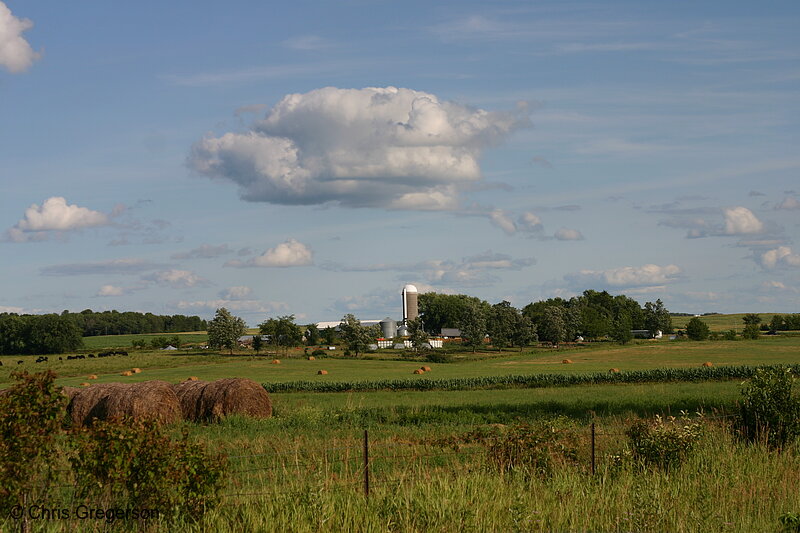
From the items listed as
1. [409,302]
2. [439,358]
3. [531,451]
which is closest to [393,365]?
[439,358]

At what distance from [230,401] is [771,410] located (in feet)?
67.8

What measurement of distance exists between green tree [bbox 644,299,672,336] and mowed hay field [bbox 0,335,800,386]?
6469 centimetres

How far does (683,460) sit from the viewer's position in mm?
15266

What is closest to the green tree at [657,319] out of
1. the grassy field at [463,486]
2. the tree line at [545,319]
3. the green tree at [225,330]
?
the tree line at [545,319]

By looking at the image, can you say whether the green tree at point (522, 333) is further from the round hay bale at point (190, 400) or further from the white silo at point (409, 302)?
the round hay bale at point (190, 400)

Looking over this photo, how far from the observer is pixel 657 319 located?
155 meters

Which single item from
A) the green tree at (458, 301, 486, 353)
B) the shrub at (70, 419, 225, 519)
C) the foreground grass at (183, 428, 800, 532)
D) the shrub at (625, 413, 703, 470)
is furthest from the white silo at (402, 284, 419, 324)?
the shrub at (70, 419, 225, 519)

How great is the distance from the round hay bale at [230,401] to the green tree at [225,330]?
71.9m

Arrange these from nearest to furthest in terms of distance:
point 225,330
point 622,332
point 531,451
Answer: point 531,451 → point 225,330 → point 622,332

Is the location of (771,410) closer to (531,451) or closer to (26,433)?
(531,451)

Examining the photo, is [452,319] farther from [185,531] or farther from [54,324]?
[185,531]

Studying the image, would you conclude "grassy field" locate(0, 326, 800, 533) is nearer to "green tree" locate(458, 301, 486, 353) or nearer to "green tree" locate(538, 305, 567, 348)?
"green tree" locate(458, 301, 486, 353)

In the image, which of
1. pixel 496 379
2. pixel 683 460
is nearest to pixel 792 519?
pixel 683 460

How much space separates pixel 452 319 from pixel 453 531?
557ft
